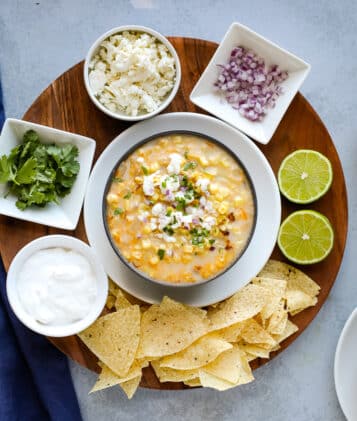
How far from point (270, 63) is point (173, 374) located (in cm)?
192

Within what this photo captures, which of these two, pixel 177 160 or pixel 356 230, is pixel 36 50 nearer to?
pixel 177 160

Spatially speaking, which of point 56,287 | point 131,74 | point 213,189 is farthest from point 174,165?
point 56,287

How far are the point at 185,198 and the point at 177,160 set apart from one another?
0.21 meters

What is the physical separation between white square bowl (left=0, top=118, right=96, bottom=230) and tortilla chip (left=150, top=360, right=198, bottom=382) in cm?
98

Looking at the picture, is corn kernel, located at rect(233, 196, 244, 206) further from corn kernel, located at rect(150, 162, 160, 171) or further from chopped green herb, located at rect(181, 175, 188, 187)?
corn kernel, located at rect(150, 162, 160, 171)

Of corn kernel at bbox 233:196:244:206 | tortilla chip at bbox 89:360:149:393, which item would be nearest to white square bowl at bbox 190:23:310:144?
corn kernel at bbox 233:196:244:206

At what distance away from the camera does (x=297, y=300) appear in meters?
3.54

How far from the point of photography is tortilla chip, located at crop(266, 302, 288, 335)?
3.53 metres

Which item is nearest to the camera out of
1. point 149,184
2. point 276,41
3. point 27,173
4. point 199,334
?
point 149,184

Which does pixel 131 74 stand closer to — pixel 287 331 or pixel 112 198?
pixel 112 198

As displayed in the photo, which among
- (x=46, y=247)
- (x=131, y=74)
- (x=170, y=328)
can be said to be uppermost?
(x=131, y=74)

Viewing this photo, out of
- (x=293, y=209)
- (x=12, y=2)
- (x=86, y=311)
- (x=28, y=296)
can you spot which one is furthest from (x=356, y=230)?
(x=12, y=2)

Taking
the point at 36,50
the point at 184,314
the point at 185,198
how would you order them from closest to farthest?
the point at 185,198 < the point at 184,314 < the point at 36,50

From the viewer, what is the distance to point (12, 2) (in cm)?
388
